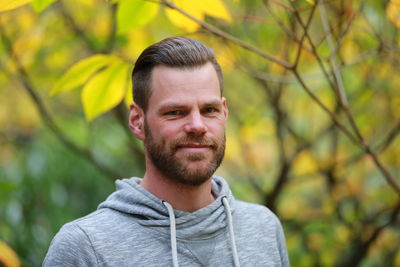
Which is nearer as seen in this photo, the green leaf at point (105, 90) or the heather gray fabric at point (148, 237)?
the heather gray fabric at point (148, 237)

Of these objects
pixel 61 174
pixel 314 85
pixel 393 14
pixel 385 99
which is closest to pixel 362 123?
pixel 385 99

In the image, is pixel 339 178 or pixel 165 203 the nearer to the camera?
pixel 165 203

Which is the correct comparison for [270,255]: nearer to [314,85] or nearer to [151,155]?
[151,155]

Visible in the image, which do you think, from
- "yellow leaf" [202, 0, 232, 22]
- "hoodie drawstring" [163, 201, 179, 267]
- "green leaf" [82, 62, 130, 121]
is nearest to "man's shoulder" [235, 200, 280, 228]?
"hoodie drawstring" [163, 201, 179, 267]

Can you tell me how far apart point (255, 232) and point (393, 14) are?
80cm

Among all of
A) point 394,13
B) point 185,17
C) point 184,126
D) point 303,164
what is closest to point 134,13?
point 185,17

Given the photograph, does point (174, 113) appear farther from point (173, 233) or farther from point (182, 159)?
point (173, 233)

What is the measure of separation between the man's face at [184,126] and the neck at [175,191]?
5 cm

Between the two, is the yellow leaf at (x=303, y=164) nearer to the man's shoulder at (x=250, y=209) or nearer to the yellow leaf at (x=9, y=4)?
the man's shoulder at (x=250, y=209)

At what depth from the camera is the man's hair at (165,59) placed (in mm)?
1610

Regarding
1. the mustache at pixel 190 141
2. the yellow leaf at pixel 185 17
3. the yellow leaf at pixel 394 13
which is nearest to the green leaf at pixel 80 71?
the yellow leaf at pixel 185 17

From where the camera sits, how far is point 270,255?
177 cm

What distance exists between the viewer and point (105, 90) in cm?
173

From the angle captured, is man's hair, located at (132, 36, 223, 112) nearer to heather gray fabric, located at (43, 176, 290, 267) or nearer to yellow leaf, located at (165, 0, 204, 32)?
yellow leaf, located at (165, 0, 204, 32)
